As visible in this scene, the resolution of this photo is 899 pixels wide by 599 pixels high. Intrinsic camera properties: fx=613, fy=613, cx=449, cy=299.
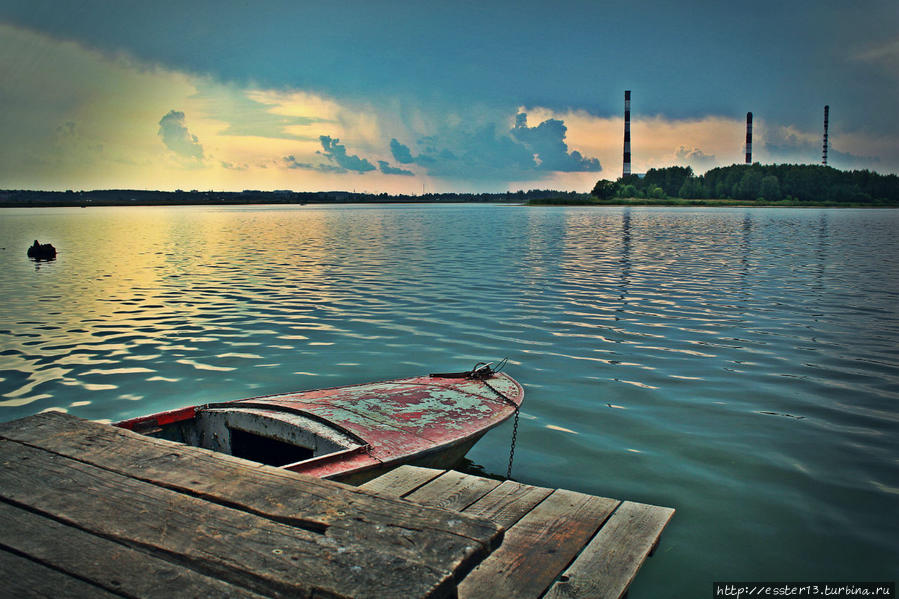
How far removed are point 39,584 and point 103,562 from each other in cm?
21

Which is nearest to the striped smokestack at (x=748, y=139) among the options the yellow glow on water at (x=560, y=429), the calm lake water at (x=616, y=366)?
the calm lake water at (x=616, y=366)

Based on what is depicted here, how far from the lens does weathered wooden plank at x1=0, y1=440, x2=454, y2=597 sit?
7.32 ft

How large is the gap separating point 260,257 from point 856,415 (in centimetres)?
3050

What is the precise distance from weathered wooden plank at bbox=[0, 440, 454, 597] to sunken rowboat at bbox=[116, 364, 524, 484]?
6.63 feet

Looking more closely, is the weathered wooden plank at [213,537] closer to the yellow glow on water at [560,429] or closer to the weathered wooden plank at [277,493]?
the weathered wooden plank at [277,493]

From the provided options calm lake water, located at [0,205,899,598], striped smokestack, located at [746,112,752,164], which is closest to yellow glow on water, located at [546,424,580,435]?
calm lake water, located at [0,205,899,598]

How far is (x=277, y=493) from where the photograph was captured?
2916mm

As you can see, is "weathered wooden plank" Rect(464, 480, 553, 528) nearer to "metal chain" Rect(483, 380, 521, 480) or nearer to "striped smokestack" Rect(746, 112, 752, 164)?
"metal chain" Rect(483, 380, 521, 480)

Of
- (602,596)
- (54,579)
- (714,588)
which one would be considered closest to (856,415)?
(714,588)

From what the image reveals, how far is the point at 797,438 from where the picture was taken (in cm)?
804

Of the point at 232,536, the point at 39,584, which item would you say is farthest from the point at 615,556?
the point at 39,584

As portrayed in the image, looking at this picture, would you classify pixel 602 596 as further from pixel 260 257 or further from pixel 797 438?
pixel 260 257

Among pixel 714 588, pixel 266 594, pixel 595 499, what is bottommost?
pixel 714 588

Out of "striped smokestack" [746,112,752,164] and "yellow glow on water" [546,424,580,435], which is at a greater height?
"striped smokestack" [746,112,752,164]
